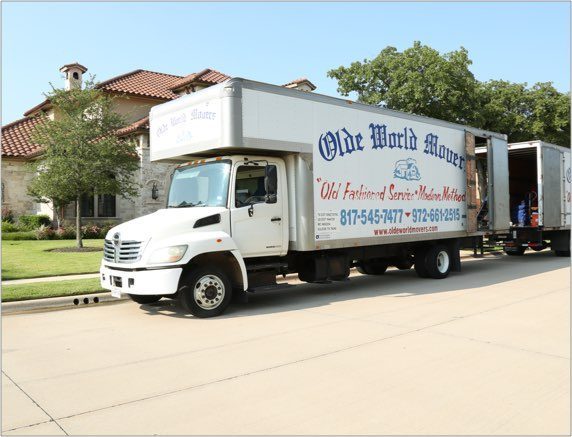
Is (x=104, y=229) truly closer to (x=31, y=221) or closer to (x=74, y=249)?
(x=31, y=221)

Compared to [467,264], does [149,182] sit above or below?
above

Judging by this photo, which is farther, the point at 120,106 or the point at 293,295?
the point at 120,106

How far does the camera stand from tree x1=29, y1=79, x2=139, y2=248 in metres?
18.8

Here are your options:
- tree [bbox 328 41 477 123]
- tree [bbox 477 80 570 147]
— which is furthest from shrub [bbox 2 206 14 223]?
tree [bbox 477 80 570 147]

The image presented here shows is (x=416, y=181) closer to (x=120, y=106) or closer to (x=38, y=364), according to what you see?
(x=38, y=364)

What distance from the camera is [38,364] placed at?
5.98 m

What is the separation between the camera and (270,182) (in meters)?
9.27

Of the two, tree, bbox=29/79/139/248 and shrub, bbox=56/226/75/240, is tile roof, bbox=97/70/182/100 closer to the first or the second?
shrub, bbox=56/226/75/240

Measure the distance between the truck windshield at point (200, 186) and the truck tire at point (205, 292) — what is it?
4.07 feet

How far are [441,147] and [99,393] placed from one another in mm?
10166

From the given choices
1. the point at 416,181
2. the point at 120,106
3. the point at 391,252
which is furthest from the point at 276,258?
the point at 120,106

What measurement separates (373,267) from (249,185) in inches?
221

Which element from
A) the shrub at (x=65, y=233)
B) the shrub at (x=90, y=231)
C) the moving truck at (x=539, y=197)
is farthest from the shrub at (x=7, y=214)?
the moving truck at (x=539, y=197)

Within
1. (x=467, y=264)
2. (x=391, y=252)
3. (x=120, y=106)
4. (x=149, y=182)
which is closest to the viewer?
(x=391, y=252)
